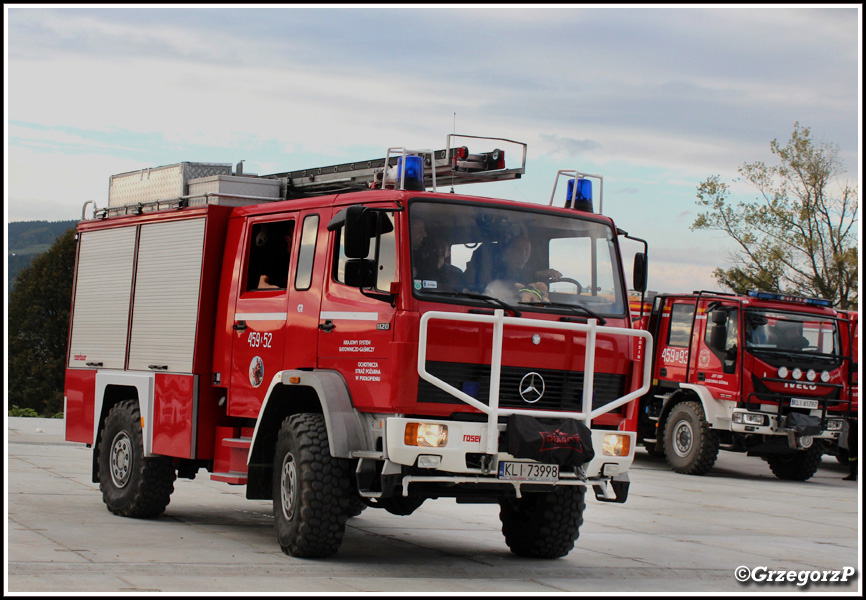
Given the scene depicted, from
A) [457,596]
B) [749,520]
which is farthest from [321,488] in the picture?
[749,520]

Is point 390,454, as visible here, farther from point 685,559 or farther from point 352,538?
point 685,559

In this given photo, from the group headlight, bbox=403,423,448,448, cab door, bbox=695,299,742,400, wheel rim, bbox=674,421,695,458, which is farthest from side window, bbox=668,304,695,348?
headlight, bbox=403,423,448,448

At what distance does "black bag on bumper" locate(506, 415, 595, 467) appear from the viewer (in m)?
7.87

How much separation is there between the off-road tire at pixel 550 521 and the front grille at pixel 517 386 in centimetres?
91

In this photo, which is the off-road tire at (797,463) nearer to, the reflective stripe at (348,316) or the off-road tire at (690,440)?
the off-road tire at (690,440)

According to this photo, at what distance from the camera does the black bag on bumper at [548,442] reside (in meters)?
7.87

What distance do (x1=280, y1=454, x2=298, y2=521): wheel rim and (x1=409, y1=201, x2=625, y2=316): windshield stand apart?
170cm


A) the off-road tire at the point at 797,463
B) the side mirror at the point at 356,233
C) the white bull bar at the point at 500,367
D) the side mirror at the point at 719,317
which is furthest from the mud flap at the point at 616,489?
the off-road tire at the point at 797,463

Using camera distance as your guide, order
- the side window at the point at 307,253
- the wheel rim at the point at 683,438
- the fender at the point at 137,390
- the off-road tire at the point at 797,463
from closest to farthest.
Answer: the side window at the point at 307,253 < the fender at the point at 137,390 < the off-road tire at the point at 797,463 < the wheel rim at the point at 683,438

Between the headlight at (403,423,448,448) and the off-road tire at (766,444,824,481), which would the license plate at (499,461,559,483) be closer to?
the headlight at (403,423,448,448)

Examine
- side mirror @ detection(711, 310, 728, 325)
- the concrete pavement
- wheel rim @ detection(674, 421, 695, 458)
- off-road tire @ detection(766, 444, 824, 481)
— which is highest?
side mirror @ detection(711, 310, 728, 325)

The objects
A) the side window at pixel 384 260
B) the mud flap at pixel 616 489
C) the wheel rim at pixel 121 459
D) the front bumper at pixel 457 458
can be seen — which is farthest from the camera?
the wheel rim at pixel 121 459

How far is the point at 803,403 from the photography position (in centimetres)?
1819

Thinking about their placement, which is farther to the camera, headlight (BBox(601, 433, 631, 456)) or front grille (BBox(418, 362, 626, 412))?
headlight (BBox(601, 433, 631, 456))
